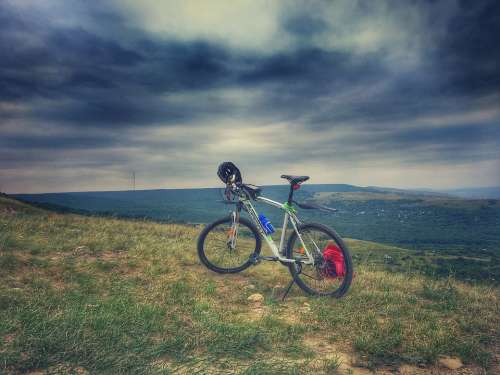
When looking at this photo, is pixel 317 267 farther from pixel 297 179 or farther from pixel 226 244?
pixel 226 244

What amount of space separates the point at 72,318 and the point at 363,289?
6102 millimetres

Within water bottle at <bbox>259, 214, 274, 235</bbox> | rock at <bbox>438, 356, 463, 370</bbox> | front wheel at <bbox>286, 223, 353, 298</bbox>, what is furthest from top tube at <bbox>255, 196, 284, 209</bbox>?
rock at <bbox>438, 356, 463, 370</bbox>

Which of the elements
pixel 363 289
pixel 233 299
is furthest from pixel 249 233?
pixel 363 289

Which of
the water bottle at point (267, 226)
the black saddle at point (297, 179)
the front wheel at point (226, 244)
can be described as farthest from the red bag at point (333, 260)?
the front wheel at point (226, 244)

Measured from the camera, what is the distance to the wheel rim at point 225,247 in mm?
8773

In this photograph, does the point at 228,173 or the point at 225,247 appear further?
the point at 225,247

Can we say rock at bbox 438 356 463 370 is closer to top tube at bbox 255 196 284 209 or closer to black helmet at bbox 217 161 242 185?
top tube at bbox 255 196 284 209

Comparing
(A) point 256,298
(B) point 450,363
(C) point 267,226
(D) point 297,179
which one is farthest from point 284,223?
(B) point 450,363

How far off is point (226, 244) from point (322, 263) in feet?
8.98

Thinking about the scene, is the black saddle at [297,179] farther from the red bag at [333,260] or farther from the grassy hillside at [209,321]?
the grassy hillside at [209,321]

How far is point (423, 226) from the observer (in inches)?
7274

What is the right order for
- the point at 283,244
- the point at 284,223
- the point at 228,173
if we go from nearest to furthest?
the point at 284,223 < the point at 283,244 < the point at 228,173

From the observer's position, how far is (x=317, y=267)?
7328mm

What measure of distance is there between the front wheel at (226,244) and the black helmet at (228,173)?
3.39 feet
